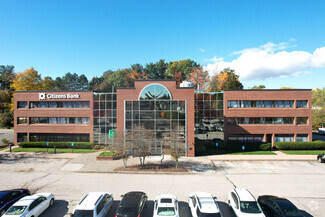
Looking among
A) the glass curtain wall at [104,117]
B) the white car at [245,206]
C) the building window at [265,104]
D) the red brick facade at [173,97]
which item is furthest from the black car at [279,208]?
the glass curtain wall at [104,117]

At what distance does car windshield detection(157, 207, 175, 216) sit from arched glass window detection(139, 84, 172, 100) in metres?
Result: 17.2

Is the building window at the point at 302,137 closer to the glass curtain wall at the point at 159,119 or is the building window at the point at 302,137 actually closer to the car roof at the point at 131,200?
the glass curtain wall at the point at 159,119

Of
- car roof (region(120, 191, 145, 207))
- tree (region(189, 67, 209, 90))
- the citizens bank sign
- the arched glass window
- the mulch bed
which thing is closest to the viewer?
car roof (region(120, 191, 145, 207))

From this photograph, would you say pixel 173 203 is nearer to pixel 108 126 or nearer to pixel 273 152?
pixel 108 126

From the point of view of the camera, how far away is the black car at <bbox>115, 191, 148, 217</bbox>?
10.2 metres

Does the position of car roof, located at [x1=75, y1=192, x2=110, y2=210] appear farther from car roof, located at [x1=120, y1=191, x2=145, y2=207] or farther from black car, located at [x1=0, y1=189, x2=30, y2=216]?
black car, located at [x1=0, y1=189, x2=30, y2=216]

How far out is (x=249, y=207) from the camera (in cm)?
1073

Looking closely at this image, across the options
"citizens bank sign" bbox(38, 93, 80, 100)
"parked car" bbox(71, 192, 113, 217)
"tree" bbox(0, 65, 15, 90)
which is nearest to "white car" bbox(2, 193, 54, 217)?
"parked car" bbox(71, 192, 113, 217)

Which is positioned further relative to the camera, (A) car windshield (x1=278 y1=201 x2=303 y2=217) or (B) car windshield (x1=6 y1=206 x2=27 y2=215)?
(B) car windshield (x1=6 y1=206 x2=27 y2=215)

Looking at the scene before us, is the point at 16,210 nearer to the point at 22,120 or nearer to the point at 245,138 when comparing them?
the point at 22,120

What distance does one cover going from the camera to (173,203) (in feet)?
35.8

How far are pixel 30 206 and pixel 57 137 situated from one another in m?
23.1

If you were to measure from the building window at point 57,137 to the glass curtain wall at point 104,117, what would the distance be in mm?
2780

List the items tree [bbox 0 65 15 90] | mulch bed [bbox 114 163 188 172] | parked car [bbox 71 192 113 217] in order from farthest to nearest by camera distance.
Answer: tree [bbox 0 65 15 90] → mulch bed [bbox 114 163 188 172] → parked car [bbox 71 192 113 217]
